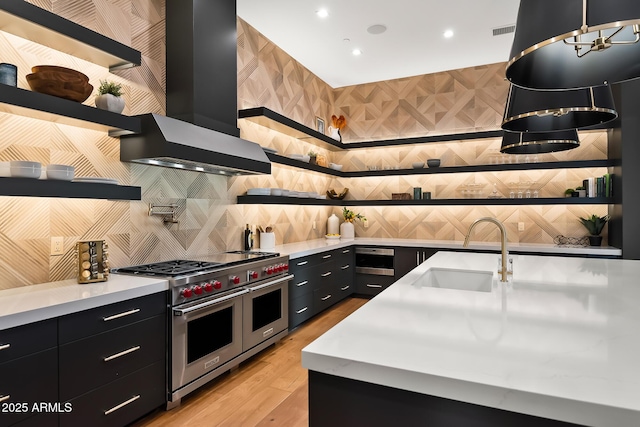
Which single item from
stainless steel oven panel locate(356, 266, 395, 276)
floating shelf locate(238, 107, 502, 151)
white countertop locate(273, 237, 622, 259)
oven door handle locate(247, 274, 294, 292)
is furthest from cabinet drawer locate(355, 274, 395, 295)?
floating shelf locate(238, 107, 502, 151)

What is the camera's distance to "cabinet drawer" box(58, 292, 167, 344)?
1.85 metres

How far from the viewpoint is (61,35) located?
2137 mm

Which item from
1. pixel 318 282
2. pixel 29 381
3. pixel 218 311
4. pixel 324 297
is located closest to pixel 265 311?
pixel 218 311

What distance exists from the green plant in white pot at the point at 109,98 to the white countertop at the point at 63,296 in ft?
3.77

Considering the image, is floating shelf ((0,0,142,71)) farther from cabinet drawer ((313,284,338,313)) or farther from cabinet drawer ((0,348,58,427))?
cabinet drawer ((313,284,338,313))

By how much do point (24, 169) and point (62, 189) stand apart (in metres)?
0.21

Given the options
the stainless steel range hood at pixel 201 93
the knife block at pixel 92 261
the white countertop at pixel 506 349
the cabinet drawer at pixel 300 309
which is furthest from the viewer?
the cabinet drawer at pixel 300 309

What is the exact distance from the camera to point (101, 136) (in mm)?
2645

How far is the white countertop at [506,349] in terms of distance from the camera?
30.8 inches

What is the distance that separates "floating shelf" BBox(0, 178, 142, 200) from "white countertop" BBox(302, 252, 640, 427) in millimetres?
1844

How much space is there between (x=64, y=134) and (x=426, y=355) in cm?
262

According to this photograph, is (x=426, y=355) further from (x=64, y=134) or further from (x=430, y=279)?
(x=64, y=134)

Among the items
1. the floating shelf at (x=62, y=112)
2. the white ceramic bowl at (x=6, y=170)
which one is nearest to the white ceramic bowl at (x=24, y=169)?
the white ceramic bowl at (x=6, y=170)

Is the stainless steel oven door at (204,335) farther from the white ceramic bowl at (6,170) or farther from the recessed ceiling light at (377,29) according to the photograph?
the recessed ceiling light at (377,29)
